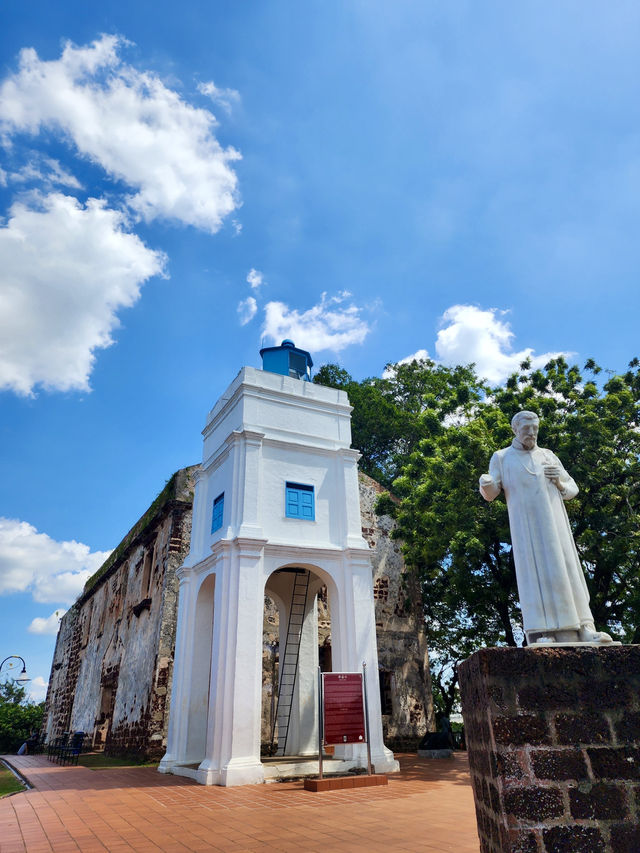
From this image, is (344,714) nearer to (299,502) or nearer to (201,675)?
(201,675)

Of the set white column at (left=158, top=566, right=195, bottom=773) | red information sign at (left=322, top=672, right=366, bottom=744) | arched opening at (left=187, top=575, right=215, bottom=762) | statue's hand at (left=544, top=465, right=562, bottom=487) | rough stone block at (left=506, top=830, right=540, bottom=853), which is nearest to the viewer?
rough stone block at (left=506, top=830, right=540, bottom=853)

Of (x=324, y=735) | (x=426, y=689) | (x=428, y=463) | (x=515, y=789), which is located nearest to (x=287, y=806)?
(x=324, y=735)

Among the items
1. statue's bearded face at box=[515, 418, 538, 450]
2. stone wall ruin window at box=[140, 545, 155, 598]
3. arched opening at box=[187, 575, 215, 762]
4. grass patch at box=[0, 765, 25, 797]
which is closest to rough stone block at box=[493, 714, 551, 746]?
statue's bearded face at box=[515, 418, 538, 450]

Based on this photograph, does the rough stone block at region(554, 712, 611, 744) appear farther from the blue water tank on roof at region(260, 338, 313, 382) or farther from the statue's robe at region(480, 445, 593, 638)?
the blue water tank on roof at region(260, 338, 313, 382)

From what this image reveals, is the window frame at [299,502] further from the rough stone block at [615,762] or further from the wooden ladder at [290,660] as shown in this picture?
the rough stone block at [615,762]

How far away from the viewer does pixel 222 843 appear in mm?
5102

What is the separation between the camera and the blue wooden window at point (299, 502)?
11258 millimetres

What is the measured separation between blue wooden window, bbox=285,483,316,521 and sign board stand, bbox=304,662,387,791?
3.23 m

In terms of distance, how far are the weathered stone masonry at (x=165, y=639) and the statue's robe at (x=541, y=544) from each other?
1030cm

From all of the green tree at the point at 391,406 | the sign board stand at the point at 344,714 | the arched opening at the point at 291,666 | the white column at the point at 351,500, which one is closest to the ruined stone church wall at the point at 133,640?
the arched opening at the point at 291,666

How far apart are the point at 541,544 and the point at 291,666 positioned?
31.6 ft

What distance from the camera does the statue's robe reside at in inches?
154

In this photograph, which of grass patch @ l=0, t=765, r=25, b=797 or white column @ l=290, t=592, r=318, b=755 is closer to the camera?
grass patch @ l=0, t=765, r=25, b=797

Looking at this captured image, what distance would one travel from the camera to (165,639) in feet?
43.2
